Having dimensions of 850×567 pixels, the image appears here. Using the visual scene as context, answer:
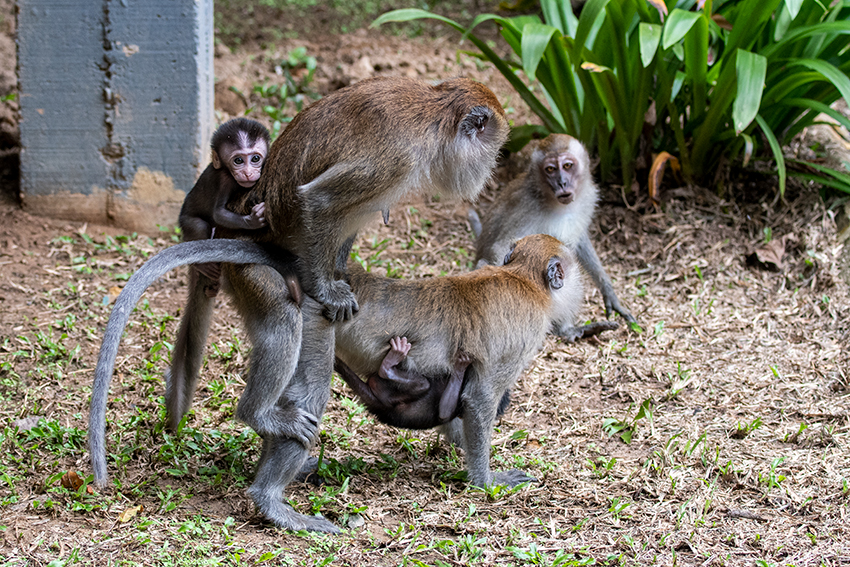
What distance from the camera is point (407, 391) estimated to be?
172 inches

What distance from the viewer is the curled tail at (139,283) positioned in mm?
3572

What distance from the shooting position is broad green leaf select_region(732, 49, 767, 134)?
5996 millimetres

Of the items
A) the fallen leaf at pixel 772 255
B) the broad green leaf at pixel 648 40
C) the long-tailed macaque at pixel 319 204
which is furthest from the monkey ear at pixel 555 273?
the fallen leaf at pixel 772 255

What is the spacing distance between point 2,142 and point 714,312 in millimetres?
6588

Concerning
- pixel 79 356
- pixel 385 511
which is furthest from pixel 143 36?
pixel 385 511

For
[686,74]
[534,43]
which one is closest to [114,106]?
[534,43]

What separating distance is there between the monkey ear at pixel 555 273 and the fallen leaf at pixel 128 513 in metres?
2.45

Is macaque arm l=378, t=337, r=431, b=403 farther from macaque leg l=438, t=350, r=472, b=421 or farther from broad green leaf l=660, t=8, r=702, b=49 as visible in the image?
broad green leaf l=660, t=8, r=702, b=49

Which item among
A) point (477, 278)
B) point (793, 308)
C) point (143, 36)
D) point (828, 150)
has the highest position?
point (143, 36)

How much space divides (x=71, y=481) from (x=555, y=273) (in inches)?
110

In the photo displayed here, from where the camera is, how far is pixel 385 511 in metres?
4.18

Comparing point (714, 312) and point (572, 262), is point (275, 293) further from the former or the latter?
point (714, 312)

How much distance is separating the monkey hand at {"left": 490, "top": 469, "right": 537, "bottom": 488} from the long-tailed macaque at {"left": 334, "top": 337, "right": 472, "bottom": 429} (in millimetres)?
413

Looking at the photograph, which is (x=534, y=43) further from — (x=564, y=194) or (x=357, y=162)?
(x=357, y=162)
